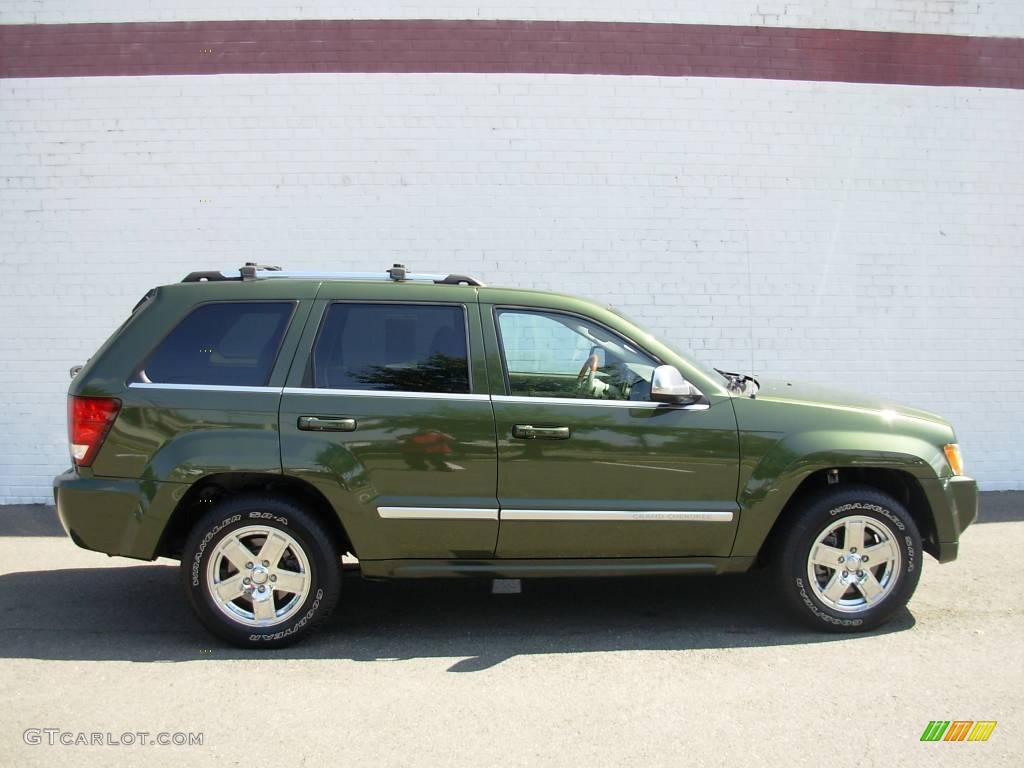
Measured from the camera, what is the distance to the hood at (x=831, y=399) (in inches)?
190

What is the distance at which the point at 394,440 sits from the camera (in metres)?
4.51

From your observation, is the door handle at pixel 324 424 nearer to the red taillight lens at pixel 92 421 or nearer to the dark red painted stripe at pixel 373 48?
the red taillight lens at pixel 92 421

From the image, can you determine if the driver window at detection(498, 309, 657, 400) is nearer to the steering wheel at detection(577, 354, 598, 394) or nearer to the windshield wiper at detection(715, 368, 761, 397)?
the steering wheel at detection(577, 354, 598, 394)

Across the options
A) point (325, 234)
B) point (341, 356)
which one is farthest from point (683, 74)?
point (341, 356)

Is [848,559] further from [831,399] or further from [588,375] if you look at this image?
[588,375]

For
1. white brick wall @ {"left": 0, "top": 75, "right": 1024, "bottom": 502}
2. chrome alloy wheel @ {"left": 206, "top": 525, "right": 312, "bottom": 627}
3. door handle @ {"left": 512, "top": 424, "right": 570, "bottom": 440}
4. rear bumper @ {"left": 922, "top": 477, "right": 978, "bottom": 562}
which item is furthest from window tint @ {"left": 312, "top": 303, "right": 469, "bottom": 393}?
white brick wall @ {"left": 0, "top": 75, "right": 1024, "bottom": 502}

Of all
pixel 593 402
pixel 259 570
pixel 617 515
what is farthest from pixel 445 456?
pixel 259 570

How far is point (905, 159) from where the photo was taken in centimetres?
842

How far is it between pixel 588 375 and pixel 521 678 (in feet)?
5.16

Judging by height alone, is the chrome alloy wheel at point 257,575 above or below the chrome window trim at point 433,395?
below

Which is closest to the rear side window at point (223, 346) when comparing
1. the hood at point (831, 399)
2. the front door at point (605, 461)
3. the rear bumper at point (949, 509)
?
the front door at point (605, 461)

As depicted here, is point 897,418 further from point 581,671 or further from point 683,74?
point 683,74

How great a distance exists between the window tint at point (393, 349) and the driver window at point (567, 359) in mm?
268

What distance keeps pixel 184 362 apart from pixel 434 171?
4.03m
